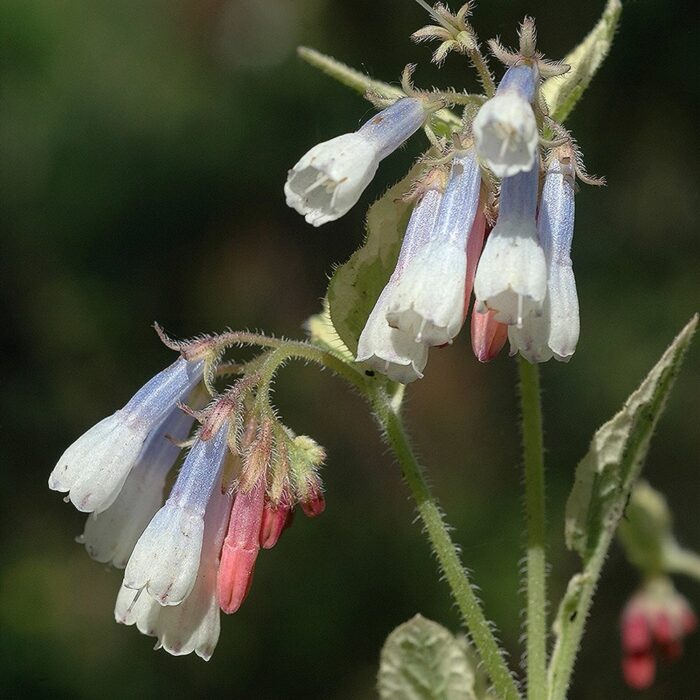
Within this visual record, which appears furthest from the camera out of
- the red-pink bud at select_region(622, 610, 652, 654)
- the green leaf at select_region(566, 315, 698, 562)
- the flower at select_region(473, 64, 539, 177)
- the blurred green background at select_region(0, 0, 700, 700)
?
the blurred green background at select_region(0, 0, 700, 700)

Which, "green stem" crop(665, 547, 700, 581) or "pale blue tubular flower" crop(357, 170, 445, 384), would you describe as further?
"green stem" crop(665, 547, 700, 581)

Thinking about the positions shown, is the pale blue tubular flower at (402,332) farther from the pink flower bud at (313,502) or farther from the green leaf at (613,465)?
the green leaf at (613,465)

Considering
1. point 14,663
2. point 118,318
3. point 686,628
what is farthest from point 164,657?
point 686,628

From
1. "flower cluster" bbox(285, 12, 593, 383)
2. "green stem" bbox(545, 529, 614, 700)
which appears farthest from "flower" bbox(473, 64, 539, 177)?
"green stem" bbox(545, 529, 614, 700)

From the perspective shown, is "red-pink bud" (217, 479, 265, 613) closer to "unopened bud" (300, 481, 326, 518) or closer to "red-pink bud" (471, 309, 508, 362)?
"unopened bud" (300, 481, 326, 518)

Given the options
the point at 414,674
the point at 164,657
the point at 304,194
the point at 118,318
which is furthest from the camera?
the point at 118,318

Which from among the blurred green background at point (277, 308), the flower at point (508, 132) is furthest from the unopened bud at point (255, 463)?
the blurred green background at point (277, 308)

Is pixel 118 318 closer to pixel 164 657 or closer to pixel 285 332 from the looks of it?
pixel 285 332
